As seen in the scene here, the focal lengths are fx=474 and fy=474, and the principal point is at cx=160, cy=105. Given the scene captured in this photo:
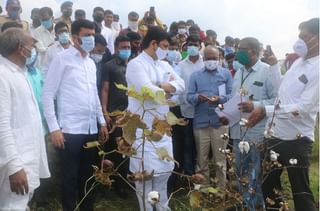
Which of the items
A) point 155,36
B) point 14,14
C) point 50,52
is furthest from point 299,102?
point 14,14

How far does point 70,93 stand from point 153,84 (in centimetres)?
72

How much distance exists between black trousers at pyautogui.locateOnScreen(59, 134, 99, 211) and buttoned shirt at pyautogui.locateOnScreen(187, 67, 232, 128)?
143cm

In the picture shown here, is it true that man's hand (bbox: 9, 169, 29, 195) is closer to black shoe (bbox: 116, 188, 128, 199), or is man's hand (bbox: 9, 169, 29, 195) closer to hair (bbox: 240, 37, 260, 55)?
black shoe (bbox: 116, 188, 128, 199)

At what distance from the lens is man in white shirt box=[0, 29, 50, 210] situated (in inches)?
114

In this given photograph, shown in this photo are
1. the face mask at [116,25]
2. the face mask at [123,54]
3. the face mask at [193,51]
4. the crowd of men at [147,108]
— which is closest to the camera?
the crowd of men at [147,108]

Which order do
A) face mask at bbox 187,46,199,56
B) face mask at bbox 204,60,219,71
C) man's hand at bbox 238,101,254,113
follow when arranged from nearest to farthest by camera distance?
1. man's hand at bbox 238,101,254,113
2. face mask at bbox 204,60,219,71
3. face mask at bbox 187,46,199,56

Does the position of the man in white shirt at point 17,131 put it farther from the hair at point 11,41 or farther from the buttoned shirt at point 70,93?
the buttoned shirt at point 70,93

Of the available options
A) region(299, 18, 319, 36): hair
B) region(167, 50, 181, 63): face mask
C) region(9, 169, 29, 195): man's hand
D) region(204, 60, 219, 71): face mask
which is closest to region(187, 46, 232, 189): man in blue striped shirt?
region(204, 60, 219, 71): face mask

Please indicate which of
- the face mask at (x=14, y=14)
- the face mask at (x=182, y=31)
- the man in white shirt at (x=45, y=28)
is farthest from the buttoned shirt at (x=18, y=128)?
the face mask at (x=182, y=31)

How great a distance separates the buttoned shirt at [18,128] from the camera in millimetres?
2881

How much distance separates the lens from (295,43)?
3797mm

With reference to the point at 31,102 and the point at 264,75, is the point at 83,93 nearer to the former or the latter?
the point at 31,102

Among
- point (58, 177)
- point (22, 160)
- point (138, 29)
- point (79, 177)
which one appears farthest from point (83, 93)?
point (138, 29)

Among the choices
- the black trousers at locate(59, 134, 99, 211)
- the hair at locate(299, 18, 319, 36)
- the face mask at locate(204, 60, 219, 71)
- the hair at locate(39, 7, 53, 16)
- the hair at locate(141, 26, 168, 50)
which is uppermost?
the hair at locate(39, 7, 53, 16)
